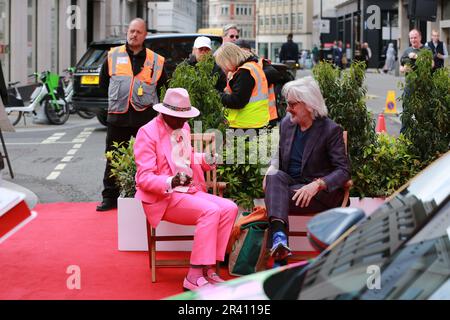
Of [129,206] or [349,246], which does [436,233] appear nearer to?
[349,246]

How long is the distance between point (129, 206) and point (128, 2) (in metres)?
53.3

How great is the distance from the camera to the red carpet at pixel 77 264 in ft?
20.2

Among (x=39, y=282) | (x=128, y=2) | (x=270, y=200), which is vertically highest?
(x=128, y=2)

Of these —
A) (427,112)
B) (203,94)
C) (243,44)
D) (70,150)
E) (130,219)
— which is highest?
(243,44)

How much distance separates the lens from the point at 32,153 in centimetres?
1490

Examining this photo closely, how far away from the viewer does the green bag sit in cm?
651

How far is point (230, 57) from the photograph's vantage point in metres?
8.04

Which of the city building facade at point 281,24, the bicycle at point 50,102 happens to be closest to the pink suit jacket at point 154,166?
the bicycle at point 50,102

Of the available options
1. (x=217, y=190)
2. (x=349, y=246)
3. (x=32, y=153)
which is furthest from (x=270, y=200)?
(x=32, y=153)

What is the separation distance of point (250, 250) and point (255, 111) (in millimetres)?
2063

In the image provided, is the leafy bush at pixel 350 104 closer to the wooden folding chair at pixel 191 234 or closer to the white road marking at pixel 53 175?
the wooden folding chair at pixel 191 234

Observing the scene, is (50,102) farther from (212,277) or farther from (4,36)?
(212,277)

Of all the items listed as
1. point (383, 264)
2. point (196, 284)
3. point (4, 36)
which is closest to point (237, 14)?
point (4, 36)

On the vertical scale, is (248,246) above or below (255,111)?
below
